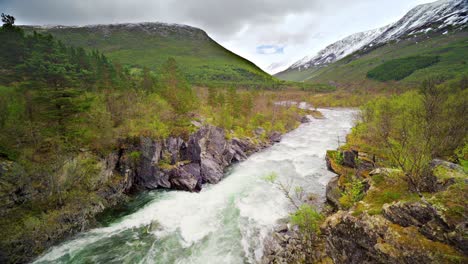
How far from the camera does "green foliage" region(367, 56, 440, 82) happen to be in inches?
6432

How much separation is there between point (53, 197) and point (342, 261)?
23762mm

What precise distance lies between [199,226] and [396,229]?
54.2 feet

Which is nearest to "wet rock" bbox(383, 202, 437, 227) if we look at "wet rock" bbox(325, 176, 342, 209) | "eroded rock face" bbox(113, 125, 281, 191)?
"wet rock" bbox(325, 176, 342, 209)

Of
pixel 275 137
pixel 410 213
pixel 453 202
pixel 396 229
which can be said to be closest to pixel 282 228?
pixel 396 229

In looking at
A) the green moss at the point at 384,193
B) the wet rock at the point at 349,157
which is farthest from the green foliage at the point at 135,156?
the wet rock at the point at 349,157

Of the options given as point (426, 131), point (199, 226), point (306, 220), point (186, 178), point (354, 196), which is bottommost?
point (199, 226)

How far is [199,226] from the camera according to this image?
21.3 m

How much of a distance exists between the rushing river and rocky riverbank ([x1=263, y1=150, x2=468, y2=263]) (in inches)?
153

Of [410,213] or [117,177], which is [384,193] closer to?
[410,213]

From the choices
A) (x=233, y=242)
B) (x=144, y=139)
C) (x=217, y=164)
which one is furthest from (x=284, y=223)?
(x=144, y=139)

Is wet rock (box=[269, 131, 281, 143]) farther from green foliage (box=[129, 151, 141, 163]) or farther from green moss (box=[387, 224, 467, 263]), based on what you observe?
green moss (box=[387, 224, 467, 263])

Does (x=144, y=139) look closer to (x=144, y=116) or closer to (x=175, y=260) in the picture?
(x=144, y=116)

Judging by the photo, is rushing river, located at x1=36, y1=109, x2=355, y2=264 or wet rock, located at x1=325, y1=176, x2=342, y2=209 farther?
wet rock, located at x1=325, y1=176, x2=342, y2=209

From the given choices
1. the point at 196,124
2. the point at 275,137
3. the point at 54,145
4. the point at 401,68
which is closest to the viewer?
the point at 54,145
